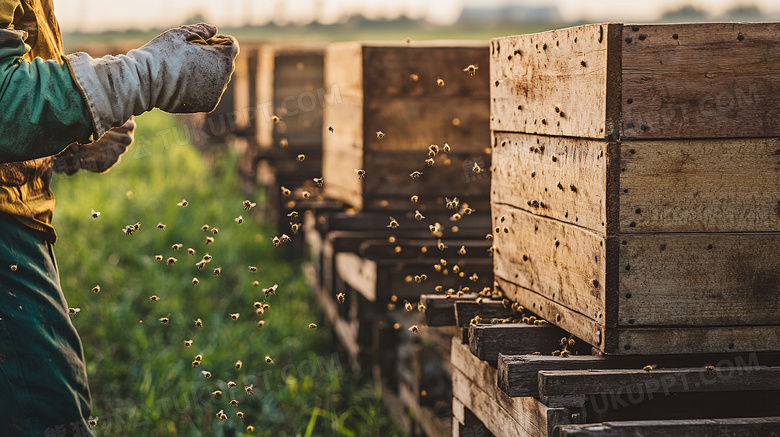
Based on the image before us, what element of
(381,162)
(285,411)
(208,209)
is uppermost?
(381,162)

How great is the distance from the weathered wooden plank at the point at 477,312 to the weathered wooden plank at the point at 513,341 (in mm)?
285

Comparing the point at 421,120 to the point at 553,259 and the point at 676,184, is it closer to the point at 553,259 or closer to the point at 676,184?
the point at 553,259

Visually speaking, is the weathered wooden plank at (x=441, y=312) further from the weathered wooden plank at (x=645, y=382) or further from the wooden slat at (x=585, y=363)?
the weathered wooden plank at (x=645, y=382)

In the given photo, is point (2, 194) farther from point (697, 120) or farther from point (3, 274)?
point (697, 120)

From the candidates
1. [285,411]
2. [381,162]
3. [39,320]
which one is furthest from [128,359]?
[39,320]

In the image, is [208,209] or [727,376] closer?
[727,376]

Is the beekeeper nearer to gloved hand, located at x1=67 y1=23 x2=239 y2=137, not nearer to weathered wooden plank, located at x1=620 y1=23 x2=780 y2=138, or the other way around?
gloved hand, located at x1=67 y1=23 x2=239 y2=137

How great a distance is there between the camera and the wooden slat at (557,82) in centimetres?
257

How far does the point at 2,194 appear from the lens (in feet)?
8.64

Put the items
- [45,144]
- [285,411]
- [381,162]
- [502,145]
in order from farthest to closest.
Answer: [285,411], [381,162], [502,145], [45,144]

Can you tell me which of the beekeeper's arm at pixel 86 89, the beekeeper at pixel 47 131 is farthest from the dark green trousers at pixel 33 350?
the beekeeper's arm at pixel 86 89

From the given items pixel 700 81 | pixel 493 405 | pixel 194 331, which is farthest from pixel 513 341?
pixel 194 331

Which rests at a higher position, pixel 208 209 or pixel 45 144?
pixel 45 144

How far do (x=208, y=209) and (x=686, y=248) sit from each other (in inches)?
322
